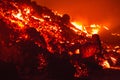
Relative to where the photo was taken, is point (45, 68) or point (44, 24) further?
point (44, 24)

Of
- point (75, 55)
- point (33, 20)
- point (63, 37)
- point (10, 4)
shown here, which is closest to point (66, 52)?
point (75, 55)

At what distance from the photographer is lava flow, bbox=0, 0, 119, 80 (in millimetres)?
38312

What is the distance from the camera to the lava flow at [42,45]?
126ft

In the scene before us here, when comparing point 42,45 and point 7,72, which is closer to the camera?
point 7,72

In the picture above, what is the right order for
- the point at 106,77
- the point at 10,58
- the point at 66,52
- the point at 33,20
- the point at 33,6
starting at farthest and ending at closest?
the point at 33,6, the point at 33,20, the point at 66,52, the point at 106,77, the point at 10,58

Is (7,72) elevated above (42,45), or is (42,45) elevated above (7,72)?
(42,45)

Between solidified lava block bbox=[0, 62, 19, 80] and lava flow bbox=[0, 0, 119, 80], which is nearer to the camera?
solidified lava block bbox=[0, 62, 19, 80]

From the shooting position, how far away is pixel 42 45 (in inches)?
1646

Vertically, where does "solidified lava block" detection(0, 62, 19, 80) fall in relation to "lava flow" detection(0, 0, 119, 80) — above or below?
below

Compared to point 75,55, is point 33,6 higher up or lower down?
higher up

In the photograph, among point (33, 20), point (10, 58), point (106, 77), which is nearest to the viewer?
point (10, 58)

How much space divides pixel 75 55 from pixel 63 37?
4.87 metres

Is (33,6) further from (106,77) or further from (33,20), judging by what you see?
(106,77)

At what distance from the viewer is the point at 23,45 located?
38.8 meters
